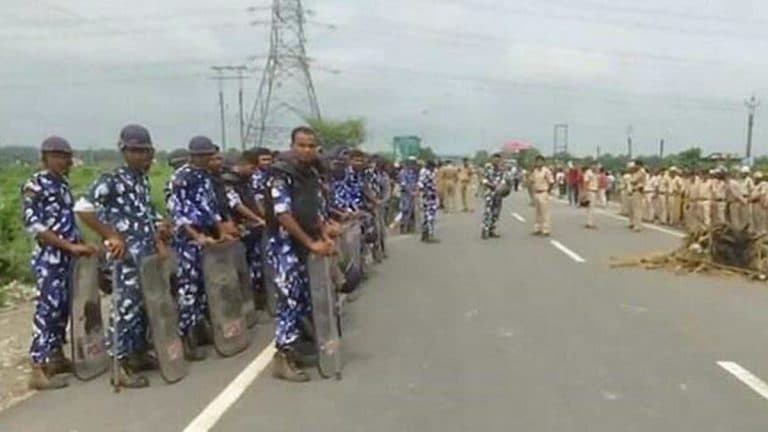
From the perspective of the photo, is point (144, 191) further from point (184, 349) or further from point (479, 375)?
point (479, 375)

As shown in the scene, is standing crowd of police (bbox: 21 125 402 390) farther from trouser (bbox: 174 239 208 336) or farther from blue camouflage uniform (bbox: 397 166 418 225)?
blue camouflage uniform (bbox: 397 166 418 225)

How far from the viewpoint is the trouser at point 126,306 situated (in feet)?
Answer: 22.1

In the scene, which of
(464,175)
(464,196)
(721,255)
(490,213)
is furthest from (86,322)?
(464,175)

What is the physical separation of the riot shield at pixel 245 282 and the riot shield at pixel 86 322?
144 cm

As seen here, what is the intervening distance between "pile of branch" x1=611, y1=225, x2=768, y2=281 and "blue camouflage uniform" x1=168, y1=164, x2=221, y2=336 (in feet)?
27.4

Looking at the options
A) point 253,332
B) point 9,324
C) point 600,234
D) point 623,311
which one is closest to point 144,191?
point 253,332

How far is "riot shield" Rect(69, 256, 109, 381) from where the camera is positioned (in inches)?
268

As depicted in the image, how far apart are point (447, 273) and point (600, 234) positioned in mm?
8738

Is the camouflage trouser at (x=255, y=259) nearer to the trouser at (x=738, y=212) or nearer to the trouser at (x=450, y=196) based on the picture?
the trouser at (x=738, y=212)

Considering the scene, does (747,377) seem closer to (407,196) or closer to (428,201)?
(428,201)

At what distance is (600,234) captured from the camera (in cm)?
2100

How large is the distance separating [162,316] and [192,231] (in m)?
1.05

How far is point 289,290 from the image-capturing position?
699cm

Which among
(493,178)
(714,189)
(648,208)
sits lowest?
(648,208)
